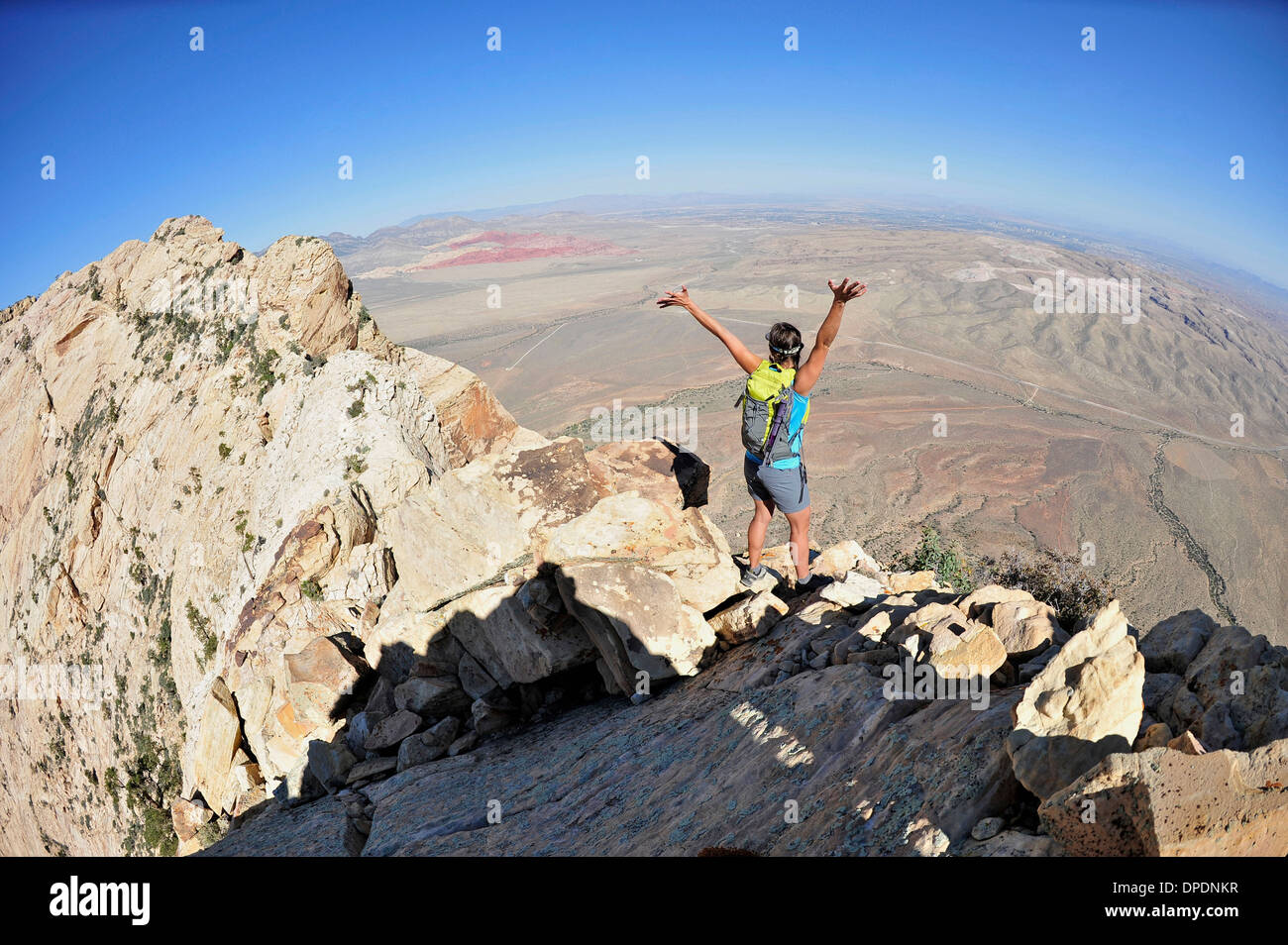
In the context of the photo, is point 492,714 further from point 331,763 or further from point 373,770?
point 331,763

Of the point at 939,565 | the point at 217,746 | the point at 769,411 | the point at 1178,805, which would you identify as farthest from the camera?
the point at 939,565

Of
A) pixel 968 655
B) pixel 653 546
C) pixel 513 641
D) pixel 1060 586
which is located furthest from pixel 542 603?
pixel 1060 586

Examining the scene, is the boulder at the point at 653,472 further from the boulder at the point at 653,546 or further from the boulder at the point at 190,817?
the boulder at the point at 190,817

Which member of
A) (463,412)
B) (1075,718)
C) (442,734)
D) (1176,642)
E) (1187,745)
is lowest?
(442,734)

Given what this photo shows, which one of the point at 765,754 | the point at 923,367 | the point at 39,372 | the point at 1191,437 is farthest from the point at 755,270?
A: the point at 765,754

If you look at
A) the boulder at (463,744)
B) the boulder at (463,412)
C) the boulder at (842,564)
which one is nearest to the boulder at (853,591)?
the boulder at (842,564)

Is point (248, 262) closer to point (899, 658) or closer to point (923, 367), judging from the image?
point (899, 658)
